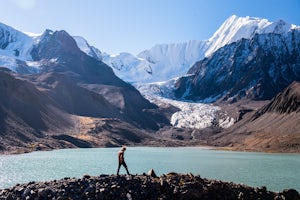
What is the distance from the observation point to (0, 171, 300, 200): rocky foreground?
33.6 m

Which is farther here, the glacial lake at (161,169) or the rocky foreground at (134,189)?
the glacial lake at (161,169)

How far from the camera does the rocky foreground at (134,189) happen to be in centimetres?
3362

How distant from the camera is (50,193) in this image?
113ft

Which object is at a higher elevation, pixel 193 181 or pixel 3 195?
pixel 193 181

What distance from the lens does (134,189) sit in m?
34.2

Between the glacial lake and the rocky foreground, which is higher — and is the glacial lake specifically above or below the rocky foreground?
below

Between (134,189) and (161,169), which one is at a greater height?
(134,189)

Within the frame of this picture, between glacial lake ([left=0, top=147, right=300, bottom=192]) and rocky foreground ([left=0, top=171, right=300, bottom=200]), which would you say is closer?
rocky foreground ([left=0, top=171, right=300, bottom=200])

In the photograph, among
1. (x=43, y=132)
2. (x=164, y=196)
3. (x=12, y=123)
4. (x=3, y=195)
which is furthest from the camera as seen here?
(x=43, y=132)

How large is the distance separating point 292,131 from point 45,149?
105013mm

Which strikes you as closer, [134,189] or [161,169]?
[134,189]

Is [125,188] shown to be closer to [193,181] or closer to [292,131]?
[193,181]

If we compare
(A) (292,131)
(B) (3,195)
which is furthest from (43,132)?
(B) (3,195)

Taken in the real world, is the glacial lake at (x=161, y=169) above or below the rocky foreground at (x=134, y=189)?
below
